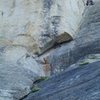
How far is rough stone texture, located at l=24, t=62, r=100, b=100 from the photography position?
37.8 feet

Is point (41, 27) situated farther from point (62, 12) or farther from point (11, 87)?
point (11, 87)

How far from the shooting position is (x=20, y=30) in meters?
19.5

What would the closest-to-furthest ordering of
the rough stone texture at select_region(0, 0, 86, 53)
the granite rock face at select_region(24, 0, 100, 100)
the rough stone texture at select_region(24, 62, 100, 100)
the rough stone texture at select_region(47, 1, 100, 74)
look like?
the rough stone texture at select_region(24, 62, 100, 100), the granite rock face at select_region(24, 0, 100, 100), the rough stone texture at select_region(47, 1, 100, 74), the rough stone texture at select_region(0, 0, 86, 53)

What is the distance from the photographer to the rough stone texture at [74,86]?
11.5 meters

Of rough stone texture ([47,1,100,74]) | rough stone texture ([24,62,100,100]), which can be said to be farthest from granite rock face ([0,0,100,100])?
rough stone texture ([24,62,100,100])

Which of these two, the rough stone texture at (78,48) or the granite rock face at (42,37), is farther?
the rough stone texture at (78,48)

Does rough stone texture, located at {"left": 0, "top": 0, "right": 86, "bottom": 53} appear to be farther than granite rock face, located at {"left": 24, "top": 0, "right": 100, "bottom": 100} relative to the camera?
Yes

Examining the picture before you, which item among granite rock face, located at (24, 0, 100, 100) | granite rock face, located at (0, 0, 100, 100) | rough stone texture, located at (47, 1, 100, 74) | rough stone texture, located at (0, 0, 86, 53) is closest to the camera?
granite rock face, located at (24, 0, 100, 100)

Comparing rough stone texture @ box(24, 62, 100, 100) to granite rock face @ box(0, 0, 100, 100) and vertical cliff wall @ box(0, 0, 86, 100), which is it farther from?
vertical cliff wall @ box(0, 0, 86, 100)

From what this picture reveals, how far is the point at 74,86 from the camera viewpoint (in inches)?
496

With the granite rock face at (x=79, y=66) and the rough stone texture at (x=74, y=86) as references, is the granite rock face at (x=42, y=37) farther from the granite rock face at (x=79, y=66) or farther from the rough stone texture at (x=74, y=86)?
the rough stone texture at (x=74, y=86)

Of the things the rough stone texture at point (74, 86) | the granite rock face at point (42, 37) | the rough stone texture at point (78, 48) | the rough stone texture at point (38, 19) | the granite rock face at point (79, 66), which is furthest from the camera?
the rough stone texture at point (38, 19)

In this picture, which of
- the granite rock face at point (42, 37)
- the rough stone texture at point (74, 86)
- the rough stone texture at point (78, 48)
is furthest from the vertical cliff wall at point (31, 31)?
the rough stone texture at point (74, 86)

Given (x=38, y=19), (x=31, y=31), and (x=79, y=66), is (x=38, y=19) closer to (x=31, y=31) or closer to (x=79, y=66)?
(x=31, y=31)
